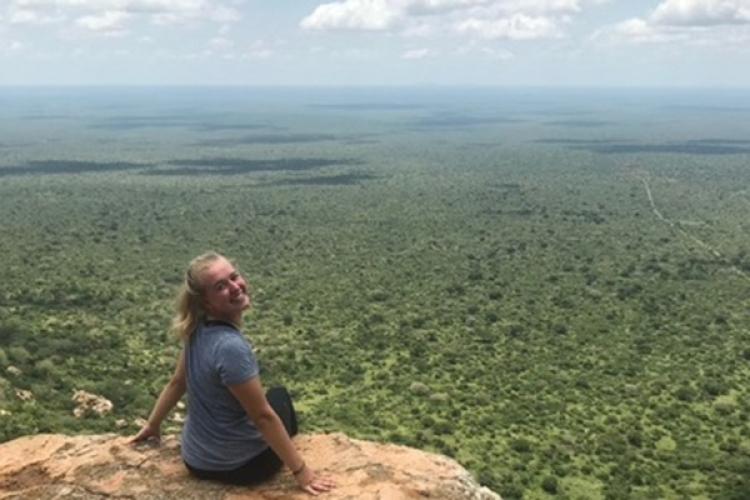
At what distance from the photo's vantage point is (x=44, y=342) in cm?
4719

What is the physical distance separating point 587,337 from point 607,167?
479ft

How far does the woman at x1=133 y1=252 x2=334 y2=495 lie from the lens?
7.89 metres

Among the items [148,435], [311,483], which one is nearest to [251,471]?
[311,483]

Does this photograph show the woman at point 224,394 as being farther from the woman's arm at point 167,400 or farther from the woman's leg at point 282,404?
the woman's leg at point 282,404

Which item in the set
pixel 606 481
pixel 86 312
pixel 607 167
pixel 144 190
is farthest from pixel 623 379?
pixel 607 167

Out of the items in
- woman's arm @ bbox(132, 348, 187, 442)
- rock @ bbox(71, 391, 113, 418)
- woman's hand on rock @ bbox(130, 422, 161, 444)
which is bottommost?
rock @ bbox(71, 391, 113, 418)

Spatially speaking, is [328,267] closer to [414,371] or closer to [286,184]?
[414,371]

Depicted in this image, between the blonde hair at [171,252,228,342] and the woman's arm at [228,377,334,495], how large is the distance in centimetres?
78

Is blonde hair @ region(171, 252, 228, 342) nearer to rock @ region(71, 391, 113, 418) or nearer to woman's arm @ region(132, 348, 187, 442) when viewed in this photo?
woman's arm @ region(132, 348, 187, 442)

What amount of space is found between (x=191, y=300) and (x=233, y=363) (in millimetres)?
774

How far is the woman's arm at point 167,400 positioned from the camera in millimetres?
8992

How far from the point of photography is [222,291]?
8039 mm

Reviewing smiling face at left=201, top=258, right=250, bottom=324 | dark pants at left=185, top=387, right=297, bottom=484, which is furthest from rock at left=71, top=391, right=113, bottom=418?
smiling face at left=201, top=258, right=250, bottom=324

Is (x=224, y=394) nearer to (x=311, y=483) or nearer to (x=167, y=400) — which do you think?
(x=311, y=483)
